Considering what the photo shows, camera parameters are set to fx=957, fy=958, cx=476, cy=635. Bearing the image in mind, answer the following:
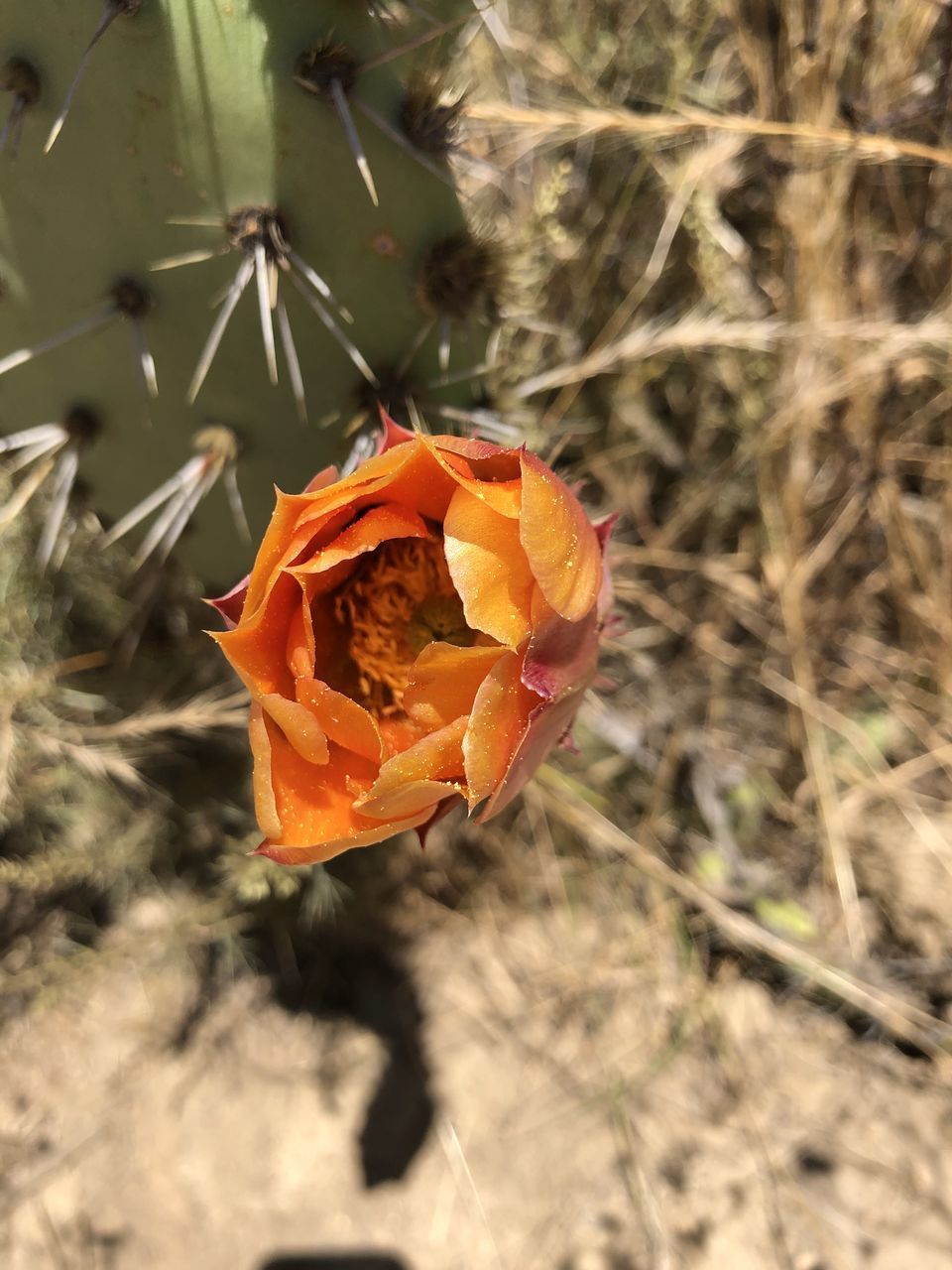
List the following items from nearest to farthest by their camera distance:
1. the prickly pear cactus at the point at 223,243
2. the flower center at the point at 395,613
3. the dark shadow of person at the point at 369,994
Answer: the prickly pear cactus at the point at 223,243 < the flower center at the point at 395,613 < the dark shadow of person at the point at 369,994

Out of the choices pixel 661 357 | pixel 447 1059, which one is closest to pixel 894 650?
pixel 661 357

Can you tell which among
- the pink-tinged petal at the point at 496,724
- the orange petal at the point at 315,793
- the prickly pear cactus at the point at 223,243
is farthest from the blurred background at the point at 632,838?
the pink-tinged petal at the point at 496,724

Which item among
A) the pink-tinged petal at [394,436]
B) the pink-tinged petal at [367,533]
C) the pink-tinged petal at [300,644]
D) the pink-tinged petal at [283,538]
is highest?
the pink-tinged petal at [394,436]

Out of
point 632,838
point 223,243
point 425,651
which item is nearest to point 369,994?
point 632,838

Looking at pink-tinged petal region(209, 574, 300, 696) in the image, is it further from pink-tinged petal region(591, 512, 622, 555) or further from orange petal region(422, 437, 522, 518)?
pink-tinged petal region(591, 512, 622, 555)

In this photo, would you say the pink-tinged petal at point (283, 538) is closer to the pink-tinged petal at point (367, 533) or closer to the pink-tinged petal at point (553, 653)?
the pink-tinged petal at point (367, 533)

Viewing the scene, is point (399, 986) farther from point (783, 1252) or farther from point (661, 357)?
point (661, 357)

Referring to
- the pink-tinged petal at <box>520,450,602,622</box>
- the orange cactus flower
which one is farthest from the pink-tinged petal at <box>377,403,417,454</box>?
the pink-tinged petal at <box>520,450,602,622</box>
